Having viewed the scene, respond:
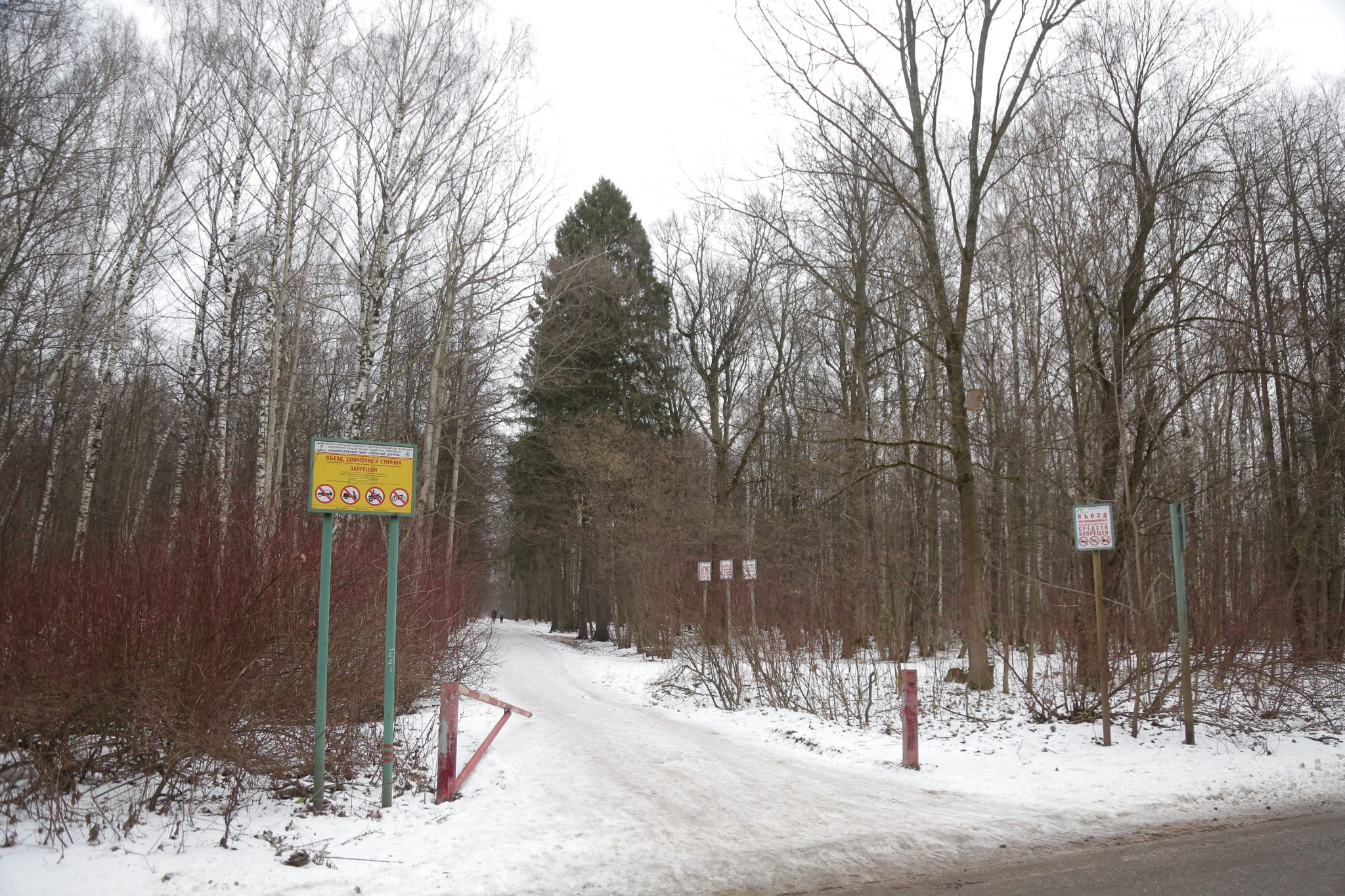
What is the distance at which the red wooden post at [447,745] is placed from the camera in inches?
268

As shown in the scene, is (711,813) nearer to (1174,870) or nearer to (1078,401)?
(1174,870)

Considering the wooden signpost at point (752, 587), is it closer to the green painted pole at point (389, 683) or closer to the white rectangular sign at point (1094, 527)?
the white rectangular sign at point (1094, 527)

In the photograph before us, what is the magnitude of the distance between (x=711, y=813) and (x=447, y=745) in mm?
2300

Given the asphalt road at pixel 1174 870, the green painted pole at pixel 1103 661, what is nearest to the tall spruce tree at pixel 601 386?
the green painted pole at pixel 1103 661

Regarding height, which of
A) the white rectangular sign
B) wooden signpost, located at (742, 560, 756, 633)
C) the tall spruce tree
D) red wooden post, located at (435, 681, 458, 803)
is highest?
the tall spruce tree

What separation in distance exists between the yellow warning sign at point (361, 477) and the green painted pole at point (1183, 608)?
8227 mm

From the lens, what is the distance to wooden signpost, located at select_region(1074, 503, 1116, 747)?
9.13 metres

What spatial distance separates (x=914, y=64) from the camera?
1348 centimetres

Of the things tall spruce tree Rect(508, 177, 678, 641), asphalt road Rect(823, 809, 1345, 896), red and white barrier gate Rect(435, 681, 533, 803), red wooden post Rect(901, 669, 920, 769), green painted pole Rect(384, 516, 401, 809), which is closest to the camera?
asphalt road Rect(823, 809, 1345, 896)

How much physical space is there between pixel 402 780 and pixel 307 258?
34.2ft

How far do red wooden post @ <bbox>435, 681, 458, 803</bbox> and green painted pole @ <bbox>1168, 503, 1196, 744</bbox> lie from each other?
786cm

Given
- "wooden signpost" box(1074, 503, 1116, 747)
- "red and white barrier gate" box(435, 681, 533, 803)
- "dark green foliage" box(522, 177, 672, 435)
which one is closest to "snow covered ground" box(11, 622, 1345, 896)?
"red and white barrier gate" box(435, 681, 533, 803)

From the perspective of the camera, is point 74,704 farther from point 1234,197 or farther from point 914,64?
point 1234,197

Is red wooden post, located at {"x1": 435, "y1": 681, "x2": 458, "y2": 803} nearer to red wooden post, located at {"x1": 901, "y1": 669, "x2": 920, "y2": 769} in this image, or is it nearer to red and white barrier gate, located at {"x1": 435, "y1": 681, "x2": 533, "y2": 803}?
red and white barrier gate, located at {"x1": 435, "y1": 681, "x2": 533, "y2": 803}
